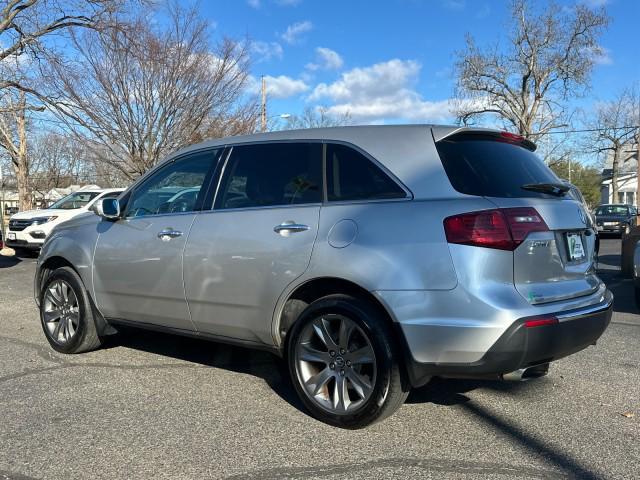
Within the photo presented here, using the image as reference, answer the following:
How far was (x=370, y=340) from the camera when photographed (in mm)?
3395

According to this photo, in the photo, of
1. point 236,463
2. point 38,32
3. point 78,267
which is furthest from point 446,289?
point 38,32

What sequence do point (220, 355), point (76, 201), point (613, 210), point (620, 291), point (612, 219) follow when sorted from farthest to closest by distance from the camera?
point (613, 210) < point (612, 219) < point (76, 201) < point (620, 291) < point (220, 355)

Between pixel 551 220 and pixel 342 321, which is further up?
pixel 551 220

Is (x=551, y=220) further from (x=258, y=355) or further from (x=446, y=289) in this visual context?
(x=258, y=355)

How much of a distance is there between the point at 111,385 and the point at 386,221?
2.54m

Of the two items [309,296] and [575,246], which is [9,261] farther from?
[575,246]

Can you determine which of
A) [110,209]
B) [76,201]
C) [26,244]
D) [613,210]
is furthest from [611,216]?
[110,209]

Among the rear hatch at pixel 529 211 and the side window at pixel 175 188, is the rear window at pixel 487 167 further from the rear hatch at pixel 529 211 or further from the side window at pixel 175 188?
the side window at pixel 175 188

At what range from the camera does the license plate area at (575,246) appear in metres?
3.50

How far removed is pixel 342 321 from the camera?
3.54 m

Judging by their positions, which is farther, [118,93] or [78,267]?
[118,93]

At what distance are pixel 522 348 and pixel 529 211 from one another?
30.0 inches

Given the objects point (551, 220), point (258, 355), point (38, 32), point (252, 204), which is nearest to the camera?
point (551, 220)

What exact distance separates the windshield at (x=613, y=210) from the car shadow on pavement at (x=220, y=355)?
24.9 metres
